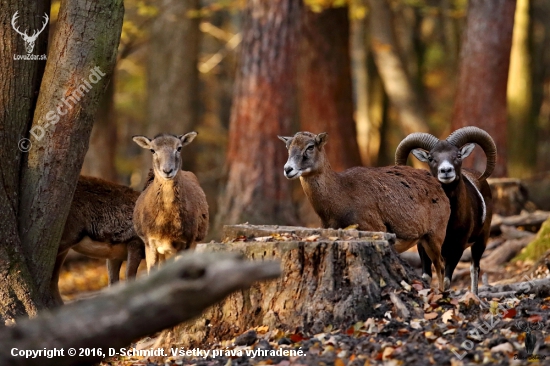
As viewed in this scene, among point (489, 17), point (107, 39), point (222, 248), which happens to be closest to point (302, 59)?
point (489, 17)

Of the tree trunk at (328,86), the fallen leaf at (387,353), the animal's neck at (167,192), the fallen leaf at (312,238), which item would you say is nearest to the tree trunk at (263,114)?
the tree trunk at (328,86)

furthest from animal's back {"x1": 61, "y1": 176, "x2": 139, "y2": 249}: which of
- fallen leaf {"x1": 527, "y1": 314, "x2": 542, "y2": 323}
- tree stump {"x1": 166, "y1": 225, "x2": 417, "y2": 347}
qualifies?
fallen leaf {"x1": 527, "y1": 314, "x2": 542, "y2": 323}

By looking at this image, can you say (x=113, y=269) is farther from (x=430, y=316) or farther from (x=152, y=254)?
(x=430, y=316)

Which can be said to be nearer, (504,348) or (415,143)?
(504,348)

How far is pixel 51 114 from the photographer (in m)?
9.10

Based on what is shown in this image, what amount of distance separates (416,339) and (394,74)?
1808 centimetres

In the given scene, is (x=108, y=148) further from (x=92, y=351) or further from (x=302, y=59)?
(x=92, y=351)

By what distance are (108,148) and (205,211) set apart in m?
11.2

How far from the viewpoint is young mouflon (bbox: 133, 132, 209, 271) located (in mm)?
10805

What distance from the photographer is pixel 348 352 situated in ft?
22.6

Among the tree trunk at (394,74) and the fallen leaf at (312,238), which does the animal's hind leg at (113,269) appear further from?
the tree trunk at (394,74)

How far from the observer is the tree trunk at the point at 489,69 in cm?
1739

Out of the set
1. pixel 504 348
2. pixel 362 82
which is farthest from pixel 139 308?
pixel 362 82

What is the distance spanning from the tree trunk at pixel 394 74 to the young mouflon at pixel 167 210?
1400 centimetres
